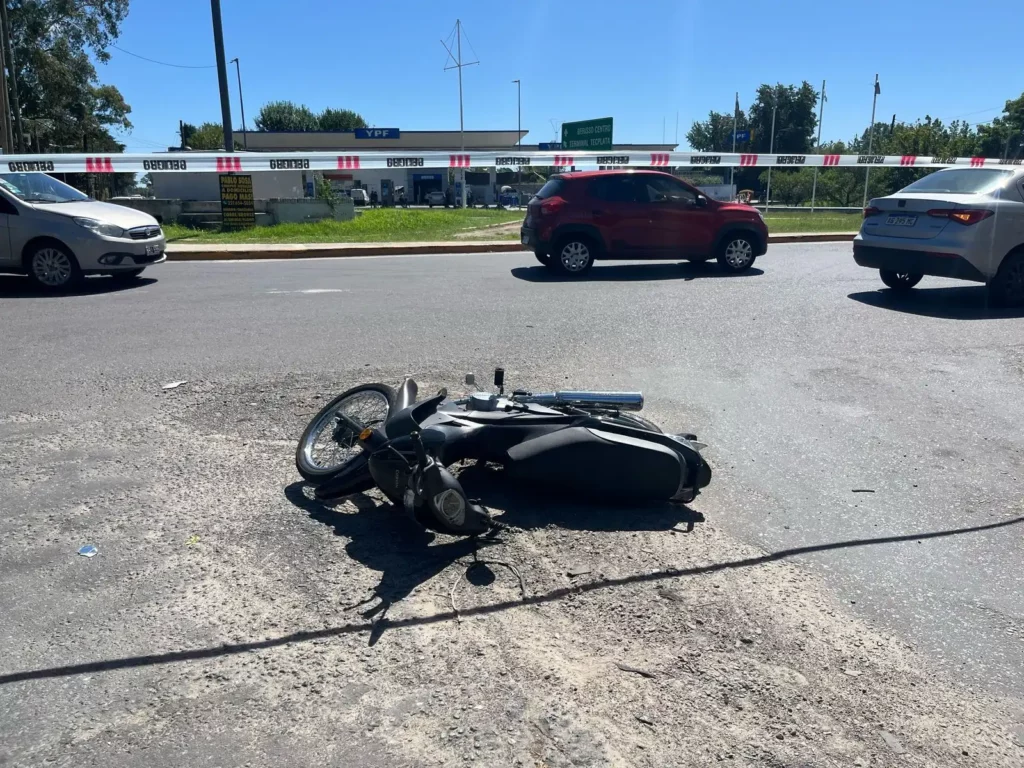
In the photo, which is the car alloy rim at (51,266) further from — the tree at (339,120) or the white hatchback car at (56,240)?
the tree at (339,120)

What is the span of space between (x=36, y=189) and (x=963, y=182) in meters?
12.4

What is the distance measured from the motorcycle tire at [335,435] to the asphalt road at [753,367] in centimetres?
141

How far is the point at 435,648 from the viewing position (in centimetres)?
307

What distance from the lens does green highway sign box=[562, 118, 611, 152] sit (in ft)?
138

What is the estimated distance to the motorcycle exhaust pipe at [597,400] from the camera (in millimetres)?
4496

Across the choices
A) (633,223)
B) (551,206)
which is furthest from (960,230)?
(551,206)

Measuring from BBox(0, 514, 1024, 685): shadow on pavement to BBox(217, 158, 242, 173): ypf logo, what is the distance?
18707mm

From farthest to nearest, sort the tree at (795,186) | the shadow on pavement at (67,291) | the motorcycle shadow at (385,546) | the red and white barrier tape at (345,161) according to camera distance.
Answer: the tree at (795,186)
the red and white barrier tape at (345,161)
the shadow on pavement at (67,291)
the motorcycle shadow at (385,546)

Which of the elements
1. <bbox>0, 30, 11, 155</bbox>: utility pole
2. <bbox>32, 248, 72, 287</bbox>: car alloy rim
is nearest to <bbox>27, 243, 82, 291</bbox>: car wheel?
<bbox>32, 248, 72, 287</bbox>: car alloy rim

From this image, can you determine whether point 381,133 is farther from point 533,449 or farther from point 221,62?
point 533,449

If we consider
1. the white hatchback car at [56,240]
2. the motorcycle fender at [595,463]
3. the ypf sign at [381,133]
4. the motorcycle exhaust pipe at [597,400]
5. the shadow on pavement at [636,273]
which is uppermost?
the ypf sign at [381,133]

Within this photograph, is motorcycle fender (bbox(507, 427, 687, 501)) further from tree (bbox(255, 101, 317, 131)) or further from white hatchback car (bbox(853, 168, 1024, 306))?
tree (bbox(255, 101, 317, 131))

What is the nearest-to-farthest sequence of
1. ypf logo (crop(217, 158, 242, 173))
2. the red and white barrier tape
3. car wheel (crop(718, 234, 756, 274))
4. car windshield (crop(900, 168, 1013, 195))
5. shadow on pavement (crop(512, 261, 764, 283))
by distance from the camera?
1. car windshield (crop(900, 168, 1013, 195))
2. shadow on pavement (crop(512, 261, 764, 283))
3. car wheel (crop(718, 234, 756, 274))
4. the red and white barrier tape
5. ypf logo (crop(217, 158, 242, 173))

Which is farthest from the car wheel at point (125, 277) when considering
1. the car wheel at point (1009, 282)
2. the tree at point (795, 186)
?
the tree at point (795, 186)
